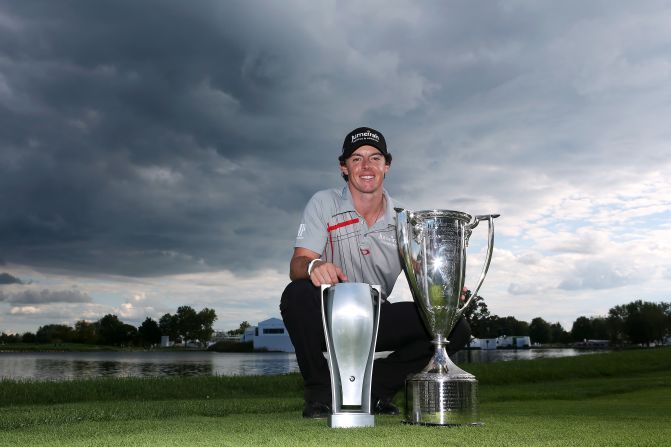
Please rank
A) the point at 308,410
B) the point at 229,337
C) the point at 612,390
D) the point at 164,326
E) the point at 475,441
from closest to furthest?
the point at 475,441, the point at 308,410, the point at 612,390, the point at 164,326, the point at 229,337

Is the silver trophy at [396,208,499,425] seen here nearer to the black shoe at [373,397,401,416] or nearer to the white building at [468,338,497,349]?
the black shoe at [373,397,401,416]

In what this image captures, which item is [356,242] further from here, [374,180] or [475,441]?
[475,441]

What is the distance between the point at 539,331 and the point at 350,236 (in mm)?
159211

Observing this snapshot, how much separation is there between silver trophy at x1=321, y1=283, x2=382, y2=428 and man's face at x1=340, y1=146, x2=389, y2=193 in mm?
1303

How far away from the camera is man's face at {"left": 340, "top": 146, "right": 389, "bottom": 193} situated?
13.2ft

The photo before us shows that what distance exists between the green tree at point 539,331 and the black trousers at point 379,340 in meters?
158

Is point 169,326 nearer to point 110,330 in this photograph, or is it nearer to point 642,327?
point 110,330

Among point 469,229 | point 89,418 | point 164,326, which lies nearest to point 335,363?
point 469,229

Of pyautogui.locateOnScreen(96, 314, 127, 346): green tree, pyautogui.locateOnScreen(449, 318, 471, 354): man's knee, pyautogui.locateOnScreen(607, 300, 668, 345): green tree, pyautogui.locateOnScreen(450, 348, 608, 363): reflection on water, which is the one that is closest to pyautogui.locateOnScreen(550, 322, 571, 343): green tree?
pyautogui.locateOnScreen(607, 300, 668, 345): green tree

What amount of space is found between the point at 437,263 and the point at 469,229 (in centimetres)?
27

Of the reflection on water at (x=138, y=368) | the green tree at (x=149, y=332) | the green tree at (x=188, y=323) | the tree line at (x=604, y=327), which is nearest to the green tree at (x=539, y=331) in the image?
the tree line at (x=604, y=327)

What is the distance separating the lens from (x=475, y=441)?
92.7 inches

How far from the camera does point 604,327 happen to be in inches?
4902

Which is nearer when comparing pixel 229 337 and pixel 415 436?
pixel 415 436
